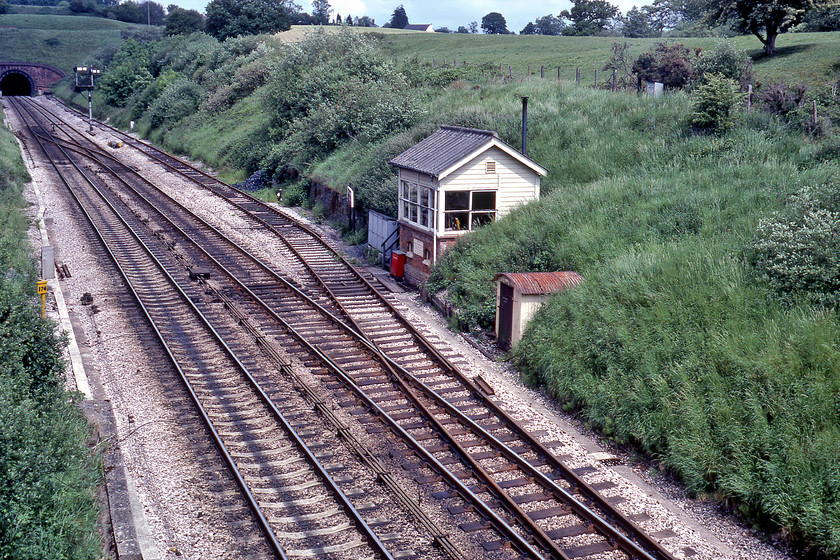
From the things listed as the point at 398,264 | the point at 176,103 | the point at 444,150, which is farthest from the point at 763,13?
the point at 176,103

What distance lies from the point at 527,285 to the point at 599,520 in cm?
727

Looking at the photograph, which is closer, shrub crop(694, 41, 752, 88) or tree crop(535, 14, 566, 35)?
shrub crop(694, 41, 752, 88)

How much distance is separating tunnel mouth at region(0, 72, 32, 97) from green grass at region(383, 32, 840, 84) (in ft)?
188

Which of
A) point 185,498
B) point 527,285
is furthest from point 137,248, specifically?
point 185,498

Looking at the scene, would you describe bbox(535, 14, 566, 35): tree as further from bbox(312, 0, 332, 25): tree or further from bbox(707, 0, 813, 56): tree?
bbox(707, 0, 813, 56): tree

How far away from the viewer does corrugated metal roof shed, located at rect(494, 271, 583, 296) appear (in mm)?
16328

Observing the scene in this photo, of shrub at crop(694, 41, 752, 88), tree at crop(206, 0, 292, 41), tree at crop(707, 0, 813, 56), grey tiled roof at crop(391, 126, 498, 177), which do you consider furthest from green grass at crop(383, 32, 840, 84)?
grey tiled roof at crop(391, 126, 498, 177)

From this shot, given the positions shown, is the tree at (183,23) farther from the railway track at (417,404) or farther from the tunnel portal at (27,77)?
the railway track at (417,404)

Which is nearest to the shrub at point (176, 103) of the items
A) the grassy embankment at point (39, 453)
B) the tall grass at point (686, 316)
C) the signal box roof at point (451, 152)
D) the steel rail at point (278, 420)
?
the steel rail at point (278, 420)

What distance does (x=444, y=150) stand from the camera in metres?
21.9

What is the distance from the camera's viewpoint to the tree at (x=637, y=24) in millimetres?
95875

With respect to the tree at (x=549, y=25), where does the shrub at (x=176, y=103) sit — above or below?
below

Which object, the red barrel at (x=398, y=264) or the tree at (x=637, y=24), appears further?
the tree at (x=637, y=24)

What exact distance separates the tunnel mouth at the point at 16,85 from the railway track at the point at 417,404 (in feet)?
323
